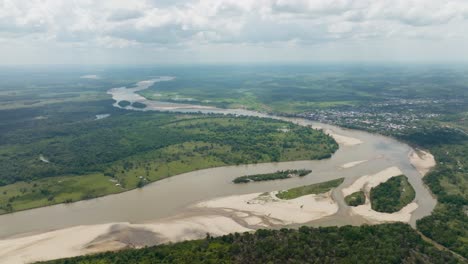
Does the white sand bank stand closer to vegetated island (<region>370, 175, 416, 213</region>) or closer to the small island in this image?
vegetated island (<region>370, 175, 416, 213</region>)

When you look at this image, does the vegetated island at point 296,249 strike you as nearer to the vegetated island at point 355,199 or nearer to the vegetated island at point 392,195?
the vegetated island at point 392,195

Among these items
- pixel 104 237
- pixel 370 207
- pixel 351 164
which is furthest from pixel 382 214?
pixel 104 237

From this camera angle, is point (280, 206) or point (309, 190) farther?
point (309, 190)

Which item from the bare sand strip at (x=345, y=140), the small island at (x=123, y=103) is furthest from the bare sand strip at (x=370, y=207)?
the small island at (x=123, y=103)

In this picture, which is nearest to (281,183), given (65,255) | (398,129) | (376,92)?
(65,255)

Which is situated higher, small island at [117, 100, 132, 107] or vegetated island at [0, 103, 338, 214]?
small island at [117, 100, 132, 107]

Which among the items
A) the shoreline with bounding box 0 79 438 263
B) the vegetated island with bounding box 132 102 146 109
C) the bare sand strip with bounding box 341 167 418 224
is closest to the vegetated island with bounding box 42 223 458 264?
the shoreline with bounding box 0 79 438 263

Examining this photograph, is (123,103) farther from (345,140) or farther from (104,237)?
(104,237)

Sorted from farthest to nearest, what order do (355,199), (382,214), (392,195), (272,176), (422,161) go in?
(422,161), (272,176), (392,195), (355,199), (382,214)
